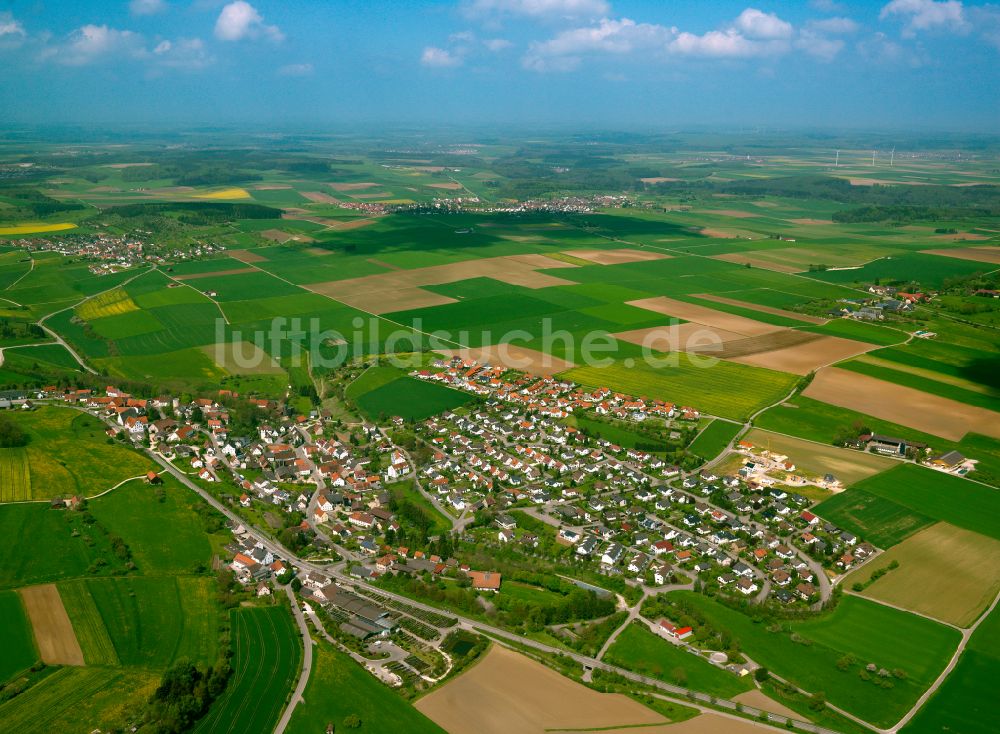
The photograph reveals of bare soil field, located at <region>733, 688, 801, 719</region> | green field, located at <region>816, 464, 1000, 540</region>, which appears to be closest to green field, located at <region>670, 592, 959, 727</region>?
bare soil field, located at <region>733, 688, 801, 719</region>

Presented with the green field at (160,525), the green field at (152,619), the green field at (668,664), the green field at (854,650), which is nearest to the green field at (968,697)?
the green field at (854,650)

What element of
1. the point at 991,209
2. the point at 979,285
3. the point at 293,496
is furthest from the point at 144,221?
the point at 991,209

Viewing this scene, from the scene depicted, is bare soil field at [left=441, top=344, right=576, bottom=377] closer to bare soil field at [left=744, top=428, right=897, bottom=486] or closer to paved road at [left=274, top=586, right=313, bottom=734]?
bare soil field at [left=744, top=428, right=897, bottom=486]

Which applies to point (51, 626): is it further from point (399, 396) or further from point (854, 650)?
point (854, 650)

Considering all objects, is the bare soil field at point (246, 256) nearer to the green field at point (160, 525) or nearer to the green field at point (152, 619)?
the green field at point (160, 525)

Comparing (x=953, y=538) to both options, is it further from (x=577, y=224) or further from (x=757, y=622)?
(x=577, y=224)
